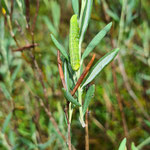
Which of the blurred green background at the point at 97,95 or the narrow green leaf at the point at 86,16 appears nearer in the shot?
the narrow green leaf at the point at 86,16

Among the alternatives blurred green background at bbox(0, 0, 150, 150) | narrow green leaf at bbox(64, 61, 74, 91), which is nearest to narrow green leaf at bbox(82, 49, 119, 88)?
narrow green leaf at bbox(64, 61, 74, 91)

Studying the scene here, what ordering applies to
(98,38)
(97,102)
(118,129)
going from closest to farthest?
(98,38), (118,129), (97,102)

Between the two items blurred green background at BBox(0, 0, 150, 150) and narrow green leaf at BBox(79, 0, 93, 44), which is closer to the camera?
narrow green leaf at BBox(79, 0, 93, 44)

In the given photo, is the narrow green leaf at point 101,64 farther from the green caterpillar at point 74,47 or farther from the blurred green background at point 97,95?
the blurred green background at point 97,95

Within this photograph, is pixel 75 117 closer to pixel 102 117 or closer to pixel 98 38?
pixel 102 117

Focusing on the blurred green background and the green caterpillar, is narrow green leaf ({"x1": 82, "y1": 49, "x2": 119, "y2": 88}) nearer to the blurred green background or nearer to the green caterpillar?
the green caterpillar

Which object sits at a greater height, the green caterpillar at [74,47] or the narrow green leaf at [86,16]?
the narrow green leaf at [86,16]

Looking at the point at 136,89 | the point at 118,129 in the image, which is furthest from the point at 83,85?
the point at 136,89

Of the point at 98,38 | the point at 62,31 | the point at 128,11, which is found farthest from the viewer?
the point at 62,31

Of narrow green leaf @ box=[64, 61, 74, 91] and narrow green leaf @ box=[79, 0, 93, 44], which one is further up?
narrow green leaf @ box=[79, 0, 93, 44]

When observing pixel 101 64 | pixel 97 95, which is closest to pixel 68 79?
pixel 101 64

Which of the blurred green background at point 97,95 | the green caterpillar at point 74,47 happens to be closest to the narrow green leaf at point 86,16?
the green caterpillar at point 74,47
